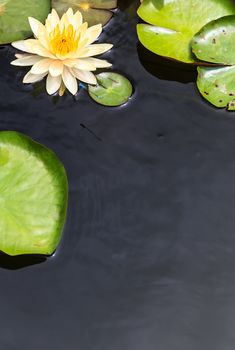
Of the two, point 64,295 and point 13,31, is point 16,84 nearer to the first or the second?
point 13,31

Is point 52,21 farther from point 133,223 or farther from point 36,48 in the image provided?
point 133,223

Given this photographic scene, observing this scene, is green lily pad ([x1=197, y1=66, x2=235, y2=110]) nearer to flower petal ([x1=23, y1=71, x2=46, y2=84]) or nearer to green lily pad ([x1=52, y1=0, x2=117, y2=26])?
green lily pad ([x1=52, y1=0, x2=117, y2=26])

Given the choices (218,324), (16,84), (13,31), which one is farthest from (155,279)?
(13,31)

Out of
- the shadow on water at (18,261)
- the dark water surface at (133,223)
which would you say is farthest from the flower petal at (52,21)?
the shadow on water at (18,261)

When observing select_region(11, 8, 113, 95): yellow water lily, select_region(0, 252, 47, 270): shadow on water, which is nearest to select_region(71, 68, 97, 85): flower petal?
select_region(11, 8, 113, 95): yellow water lily

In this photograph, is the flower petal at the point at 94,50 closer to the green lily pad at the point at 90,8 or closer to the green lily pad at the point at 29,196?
the green lily pad at the point at 90,8
